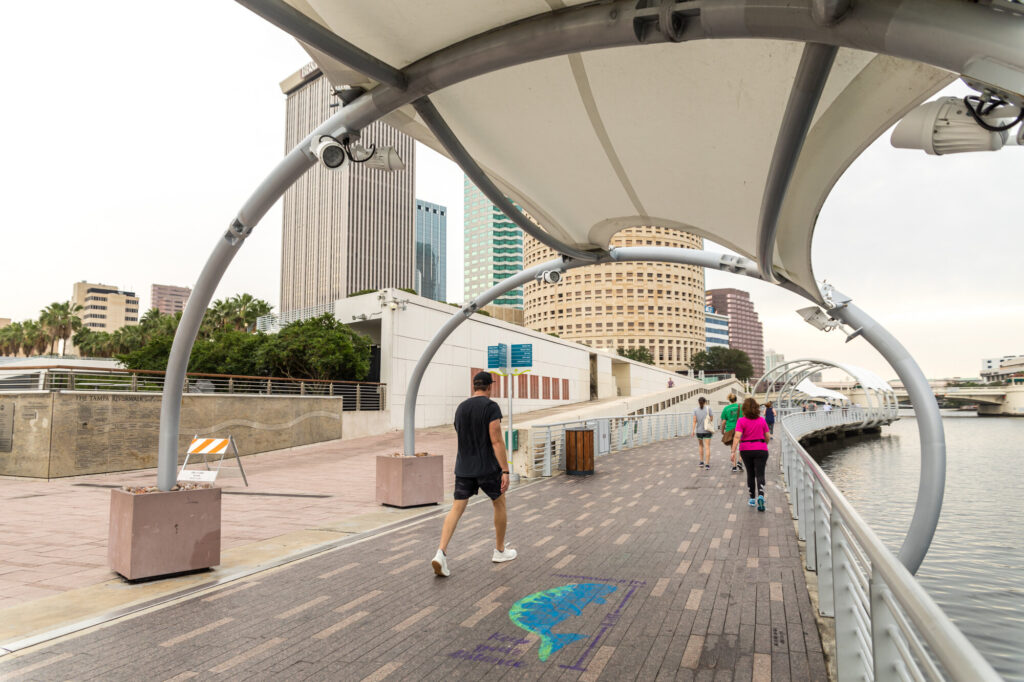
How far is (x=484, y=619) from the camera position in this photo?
4363 millimetres

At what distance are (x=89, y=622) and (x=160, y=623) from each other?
0.51m

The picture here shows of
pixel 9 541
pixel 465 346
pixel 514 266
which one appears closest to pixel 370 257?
pixel 514 266

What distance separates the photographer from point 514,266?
18862cm

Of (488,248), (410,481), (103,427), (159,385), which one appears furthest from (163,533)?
(488,248)

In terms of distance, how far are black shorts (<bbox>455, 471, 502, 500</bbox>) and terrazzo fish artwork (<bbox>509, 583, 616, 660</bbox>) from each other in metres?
1.03

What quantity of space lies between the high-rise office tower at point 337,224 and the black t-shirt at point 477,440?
398ft

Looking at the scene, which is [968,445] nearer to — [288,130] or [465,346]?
[465,346]

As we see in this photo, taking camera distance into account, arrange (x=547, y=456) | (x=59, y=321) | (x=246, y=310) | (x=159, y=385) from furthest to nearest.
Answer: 1. (x=59, y=321)
2. (x=246, y=310)
3. (x=159, y=385)
4. (x=547, y=456)

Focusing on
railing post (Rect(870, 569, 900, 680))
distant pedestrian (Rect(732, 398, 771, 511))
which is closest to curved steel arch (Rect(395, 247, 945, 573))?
distant pedestrian (Rect(732, 398, 771, 511))

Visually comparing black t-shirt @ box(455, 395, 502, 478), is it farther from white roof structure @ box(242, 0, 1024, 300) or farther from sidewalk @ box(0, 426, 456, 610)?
sidewalk @ box(0, 426, 456, 610)

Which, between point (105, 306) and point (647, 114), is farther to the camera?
point (105, 306)

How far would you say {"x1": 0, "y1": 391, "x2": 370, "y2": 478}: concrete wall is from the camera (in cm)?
1440

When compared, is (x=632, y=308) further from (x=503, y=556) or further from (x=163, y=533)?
(x=163, y=533)

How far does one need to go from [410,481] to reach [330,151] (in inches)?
226
